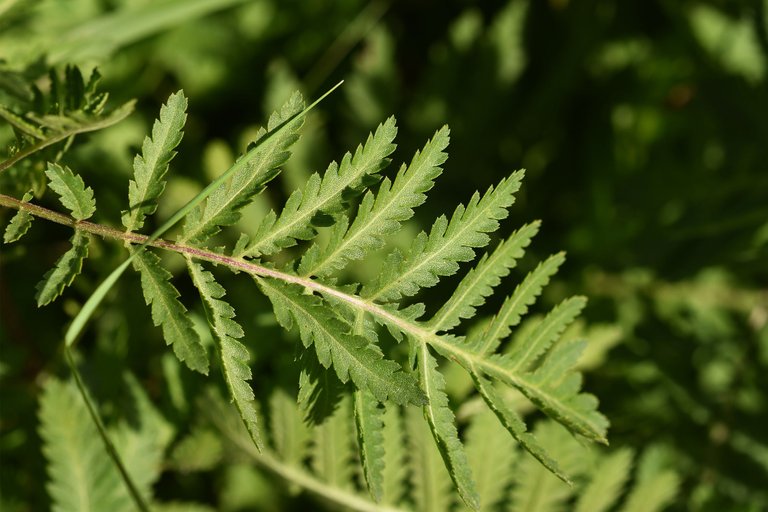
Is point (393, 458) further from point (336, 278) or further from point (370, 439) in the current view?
point (336, 278)

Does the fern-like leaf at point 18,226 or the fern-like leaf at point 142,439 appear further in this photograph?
the fern-like leaf at point 142,439

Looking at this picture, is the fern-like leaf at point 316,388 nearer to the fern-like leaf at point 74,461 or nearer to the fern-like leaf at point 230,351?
the fern-like leaf at point 230,351

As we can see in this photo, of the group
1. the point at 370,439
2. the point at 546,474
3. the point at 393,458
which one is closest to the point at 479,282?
the point at 370,439

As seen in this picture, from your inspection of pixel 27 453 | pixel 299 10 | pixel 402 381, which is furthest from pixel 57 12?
pixel 402 381

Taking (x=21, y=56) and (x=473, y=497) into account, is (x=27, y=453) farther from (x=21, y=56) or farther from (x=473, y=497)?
(x=473, y=497)

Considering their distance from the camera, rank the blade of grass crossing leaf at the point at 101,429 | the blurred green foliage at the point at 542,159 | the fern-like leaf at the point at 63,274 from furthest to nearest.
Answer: the blurred green foliage at the point at 542,159, the blade of grass crossing leaf at the point at 101,429, the fern-like leaf at the point at 63,274

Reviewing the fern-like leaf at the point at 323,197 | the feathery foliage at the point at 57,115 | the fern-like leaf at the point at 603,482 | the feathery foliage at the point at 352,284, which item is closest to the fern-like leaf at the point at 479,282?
the feathery foliage at the point at 352,284
